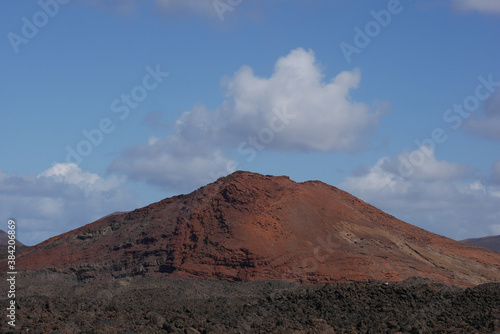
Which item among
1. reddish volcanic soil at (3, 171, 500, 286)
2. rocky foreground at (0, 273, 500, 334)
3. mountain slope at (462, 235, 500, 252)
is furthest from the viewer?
mountain slope at (462, 235, 500, 252)

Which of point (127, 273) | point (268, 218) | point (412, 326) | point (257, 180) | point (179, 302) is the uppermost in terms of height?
point (257, 180)

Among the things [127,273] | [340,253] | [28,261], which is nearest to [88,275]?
[127,273]

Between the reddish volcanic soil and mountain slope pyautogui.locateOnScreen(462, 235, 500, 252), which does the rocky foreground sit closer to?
the reddish volcanic soil

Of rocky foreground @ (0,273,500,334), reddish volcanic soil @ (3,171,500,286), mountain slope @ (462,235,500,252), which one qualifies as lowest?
rocky foreground @ (0,273,500,334)

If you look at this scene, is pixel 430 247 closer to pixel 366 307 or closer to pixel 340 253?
pixel 340 253

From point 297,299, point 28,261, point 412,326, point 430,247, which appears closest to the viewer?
point 412,326

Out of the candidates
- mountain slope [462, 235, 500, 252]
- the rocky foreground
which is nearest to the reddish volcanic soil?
the rocky foreground

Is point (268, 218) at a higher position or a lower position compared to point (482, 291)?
higher

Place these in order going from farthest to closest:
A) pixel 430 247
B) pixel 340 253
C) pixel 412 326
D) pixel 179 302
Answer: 1. pixel 430 247
2. pixel 340 253
3. pixel 179 302
4. pixel 412 326

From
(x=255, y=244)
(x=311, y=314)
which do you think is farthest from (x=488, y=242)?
(x=311, y=314)
